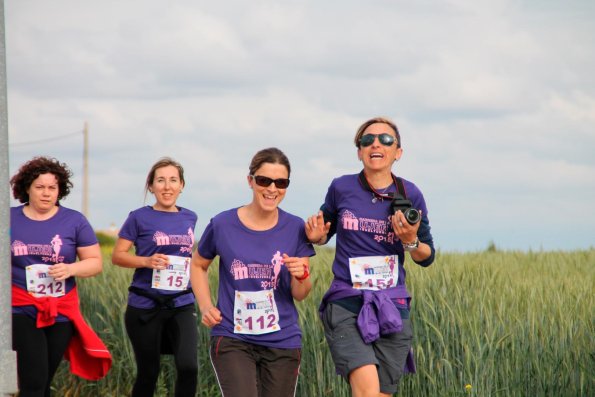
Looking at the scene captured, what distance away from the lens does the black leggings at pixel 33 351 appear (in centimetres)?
680

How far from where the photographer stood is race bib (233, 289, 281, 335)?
17.4 ft

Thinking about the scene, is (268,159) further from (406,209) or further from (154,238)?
(154,238)

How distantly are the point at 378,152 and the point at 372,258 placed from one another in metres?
0.63

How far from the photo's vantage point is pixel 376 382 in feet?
17.9

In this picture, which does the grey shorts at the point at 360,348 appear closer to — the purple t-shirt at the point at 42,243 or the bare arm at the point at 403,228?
the bare arm at the point at 403,228

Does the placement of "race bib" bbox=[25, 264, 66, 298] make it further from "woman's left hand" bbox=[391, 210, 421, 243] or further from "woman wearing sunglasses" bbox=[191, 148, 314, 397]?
"woman's left hand" bbox=[391, 210, 421, 243]

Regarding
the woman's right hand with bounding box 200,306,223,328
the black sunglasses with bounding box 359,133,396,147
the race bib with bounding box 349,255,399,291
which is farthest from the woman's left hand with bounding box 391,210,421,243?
the woman's right hand with bounding box 200,306,223,328

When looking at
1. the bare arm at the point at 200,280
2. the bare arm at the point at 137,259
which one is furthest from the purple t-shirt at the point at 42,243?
the bare arm at the point at 200,280

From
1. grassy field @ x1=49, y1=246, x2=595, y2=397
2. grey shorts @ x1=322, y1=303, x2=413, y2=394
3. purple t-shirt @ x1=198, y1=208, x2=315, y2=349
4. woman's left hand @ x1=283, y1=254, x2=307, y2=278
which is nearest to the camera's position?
woman's left hand @ x1=283, y1=254, x2=307, y2=278

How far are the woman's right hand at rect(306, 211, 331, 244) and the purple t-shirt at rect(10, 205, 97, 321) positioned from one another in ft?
7.61

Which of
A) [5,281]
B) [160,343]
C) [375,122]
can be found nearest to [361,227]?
[375,122]

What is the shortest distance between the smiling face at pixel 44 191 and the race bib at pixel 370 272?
265cm

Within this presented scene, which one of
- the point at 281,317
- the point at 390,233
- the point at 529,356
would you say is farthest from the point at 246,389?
the point at 529,356

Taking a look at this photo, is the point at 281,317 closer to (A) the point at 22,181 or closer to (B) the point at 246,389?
(B) the point at 246,389
